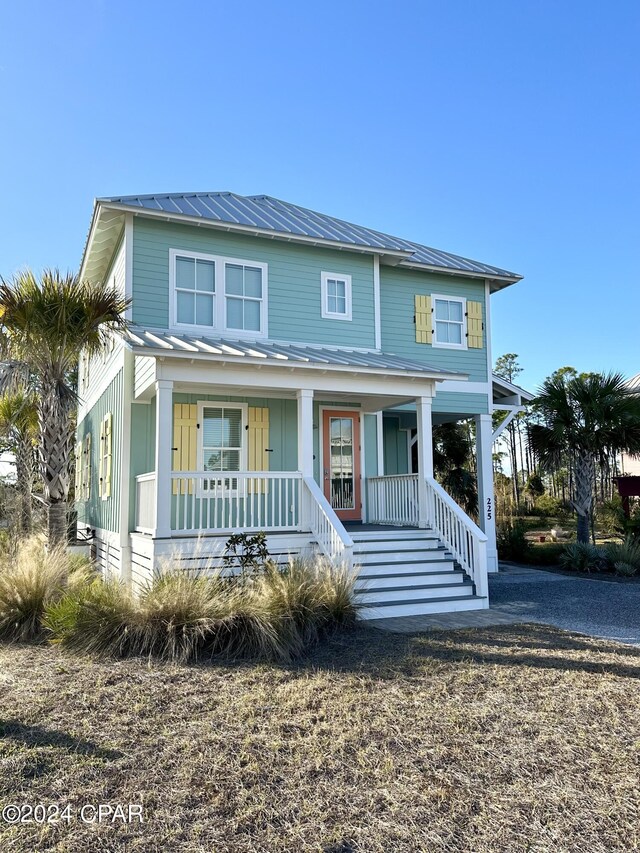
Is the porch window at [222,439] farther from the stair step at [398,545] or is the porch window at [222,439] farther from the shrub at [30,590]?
the shrub at [30,590]

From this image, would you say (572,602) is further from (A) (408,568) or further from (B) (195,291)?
(B) (195,291)

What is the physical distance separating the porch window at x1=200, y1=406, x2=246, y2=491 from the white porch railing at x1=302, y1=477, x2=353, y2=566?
208 centimetres

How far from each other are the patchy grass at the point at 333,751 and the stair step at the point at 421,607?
2124 millimetres

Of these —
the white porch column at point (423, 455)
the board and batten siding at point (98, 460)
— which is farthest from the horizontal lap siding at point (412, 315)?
the board and batten siding at point (98, 460)

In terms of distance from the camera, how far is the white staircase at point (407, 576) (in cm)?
891

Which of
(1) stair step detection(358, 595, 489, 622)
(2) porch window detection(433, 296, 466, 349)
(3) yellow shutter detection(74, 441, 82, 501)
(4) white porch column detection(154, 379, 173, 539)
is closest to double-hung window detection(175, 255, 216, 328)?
(4) white porch column detection(154, 379, 173, 539)

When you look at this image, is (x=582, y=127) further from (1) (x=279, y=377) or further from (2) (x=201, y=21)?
(1) (x=279, y=377)

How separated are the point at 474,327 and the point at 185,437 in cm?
767

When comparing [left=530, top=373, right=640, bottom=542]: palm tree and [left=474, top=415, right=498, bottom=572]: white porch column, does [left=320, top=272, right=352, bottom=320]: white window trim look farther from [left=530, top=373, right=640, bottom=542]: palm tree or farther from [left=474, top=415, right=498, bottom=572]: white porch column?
[left=530, top=373, right=640, bottom=542]: palm tree

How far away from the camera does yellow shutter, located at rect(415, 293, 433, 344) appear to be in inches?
565

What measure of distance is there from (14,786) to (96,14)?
11.5 metres

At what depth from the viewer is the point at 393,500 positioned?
1218cm

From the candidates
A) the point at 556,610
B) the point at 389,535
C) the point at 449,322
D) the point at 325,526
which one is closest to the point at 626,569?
the point at 556,610

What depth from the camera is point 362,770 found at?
383 cm
